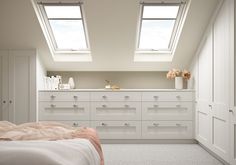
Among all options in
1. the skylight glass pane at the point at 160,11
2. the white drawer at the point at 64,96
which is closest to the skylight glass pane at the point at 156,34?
the skylight glass pane at the point at 160,11

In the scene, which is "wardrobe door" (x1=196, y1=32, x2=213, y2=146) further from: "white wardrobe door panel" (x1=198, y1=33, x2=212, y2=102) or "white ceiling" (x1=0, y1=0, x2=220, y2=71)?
"white ceiling" (x1=0, y1=0, x2=220, y2=71)

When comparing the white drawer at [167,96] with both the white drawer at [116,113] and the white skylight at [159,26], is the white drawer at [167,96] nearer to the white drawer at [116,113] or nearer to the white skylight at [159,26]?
the white drawer at [116,113]

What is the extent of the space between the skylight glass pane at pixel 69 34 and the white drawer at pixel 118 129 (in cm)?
137

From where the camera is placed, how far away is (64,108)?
5.29m

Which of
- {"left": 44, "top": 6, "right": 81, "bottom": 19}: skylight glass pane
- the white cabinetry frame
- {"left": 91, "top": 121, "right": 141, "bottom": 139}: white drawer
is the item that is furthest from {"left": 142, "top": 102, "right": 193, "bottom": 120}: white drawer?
{"left": 44, "top": 6, "right": 81, "bottom": 19}: skylight glass pane

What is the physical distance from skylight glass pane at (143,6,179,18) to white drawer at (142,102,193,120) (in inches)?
54.8

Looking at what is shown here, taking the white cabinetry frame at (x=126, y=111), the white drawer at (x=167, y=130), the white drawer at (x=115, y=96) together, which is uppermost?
the white drawer at (x=115, y=96)

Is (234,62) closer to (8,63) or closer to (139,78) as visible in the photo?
(139,78)

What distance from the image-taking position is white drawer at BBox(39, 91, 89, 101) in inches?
207

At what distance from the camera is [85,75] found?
19.3 feet

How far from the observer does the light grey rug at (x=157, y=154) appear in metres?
3.96

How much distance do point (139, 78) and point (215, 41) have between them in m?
1.97

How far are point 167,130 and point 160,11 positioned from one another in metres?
1.89

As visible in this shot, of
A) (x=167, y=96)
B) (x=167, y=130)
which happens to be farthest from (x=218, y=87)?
(x=167, y=130)
